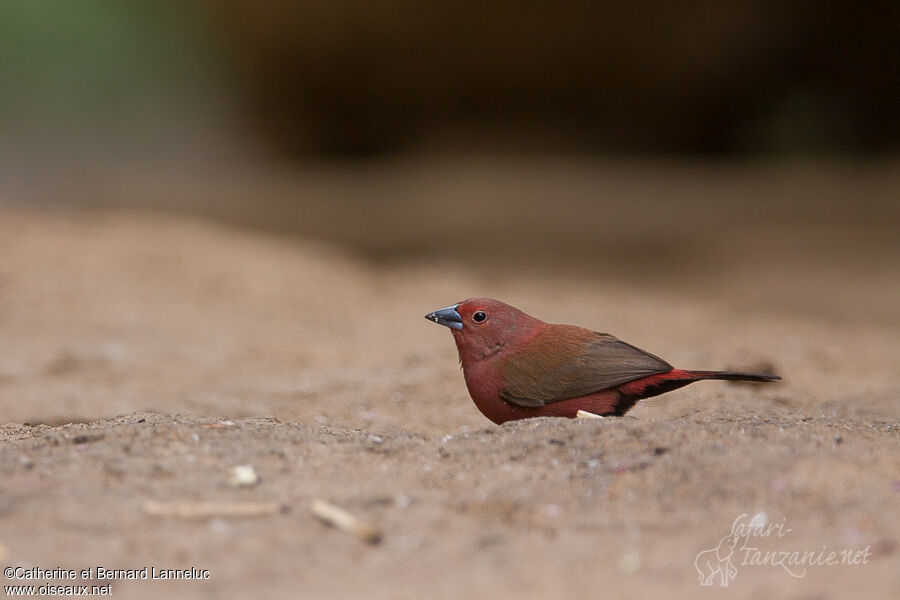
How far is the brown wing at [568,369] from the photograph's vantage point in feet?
12.8

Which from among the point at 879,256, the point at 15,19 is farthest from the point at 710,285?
the point at 15,19

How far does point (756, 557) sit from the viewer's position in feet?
7.92

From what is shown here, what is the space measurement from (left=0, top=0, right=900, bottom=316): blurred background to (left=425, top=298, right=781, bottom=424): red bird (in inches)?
337

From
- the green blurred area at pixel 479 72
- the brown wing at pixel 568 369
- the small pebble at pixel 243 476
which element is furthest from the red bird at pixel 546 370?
the green blurred area at pixel 479 72

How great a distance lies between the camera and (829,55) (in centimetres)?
1614

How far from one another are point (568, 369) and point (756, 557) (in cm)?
164

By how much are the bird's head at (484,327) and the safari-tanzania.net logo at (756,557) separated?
1728 millimetres

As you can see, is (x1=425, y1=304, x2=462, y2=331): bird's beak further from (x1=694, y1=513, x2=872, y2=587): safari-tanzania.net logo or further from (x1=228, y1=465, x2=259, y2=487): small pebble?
(x1=694, y1=513, x2=872, y2=587): safari-tanzania.net logo

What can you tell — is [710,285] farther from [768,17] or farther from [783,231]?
[768,17]

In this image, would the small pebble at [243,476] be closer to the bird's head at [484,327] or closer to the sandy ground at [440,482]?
the sandy ground at [440,482]

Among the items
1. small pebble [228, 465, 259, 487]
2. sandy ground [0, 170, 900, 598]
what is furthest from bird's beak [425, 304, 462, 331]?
small pebble [228, 465, 259, 487]

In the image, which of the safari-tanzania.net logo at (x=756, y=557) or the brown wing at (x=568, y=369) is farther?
the brown wing at (x=568, y=369)

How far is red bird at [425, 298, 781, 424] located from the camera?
3.93 meters

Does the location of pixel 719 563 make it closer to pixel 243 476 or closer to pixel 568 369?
pixel 243 476
